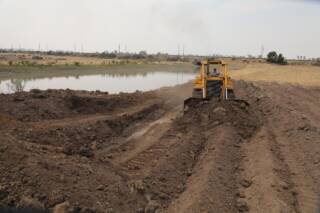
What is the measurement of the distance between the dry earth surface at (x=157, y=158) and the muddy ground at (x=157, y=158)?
0.02 m

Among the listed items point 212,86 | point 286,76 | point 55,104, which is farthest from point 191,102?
point 286,76

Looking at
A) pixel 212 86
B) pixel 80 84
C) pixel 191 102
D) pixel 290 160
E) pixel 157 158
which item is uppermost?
pixel 212 86

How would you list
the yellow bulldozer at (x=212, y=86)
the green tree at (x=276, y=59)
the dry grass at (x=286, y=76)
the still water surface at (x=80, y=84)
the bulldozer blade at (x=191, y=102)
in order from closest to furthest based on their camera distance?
1. the bulldozer blade at (x=191, y=102)
2. the yellow bulldozer at (x=212, y=86)
3. the still water surface at (x=80, y=84)
4. the dry grass at (x=286, y=76)
5. the green tree at (x=276, y=59)

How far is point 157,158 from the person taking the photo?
11.8m

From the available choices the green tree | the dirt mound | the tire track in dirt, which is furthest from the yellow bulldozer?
the green tree

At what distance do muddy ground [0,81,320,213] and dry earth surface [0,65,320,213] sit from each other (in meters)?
0.02

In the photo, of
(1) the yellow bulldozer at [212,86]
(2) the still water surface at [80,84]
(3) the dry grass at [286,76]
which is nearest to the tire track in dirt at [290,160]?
(1) the yellow bulldozer at [212,86]

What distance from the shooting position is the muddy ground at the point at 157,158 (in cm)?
777

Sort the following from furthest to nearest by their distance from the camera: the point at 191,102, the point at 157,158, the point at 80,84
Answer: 1. the point at 80,84
2. the point at 191,102
3. the point at 157,158

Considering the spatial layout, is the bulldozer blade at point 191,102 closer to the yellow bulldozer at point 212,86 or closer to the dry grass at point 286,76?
the yellow bulldozer at point 212,86

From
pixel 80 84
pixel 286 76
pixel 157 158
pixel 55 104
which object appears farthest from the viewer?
pixel 286 76

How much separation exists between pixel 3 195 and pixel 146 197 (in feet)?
8.13

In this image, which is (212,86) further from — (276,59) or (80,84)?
(276,59)

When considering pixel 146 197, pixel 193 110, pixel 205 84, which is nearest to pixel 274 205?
pixel 146 197
